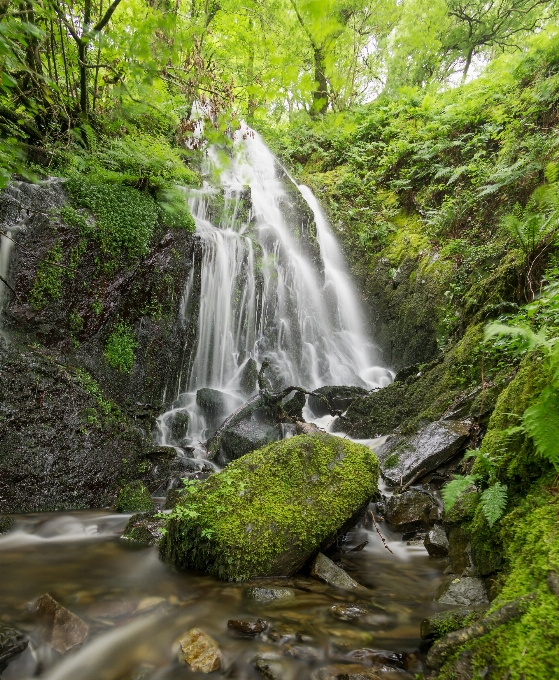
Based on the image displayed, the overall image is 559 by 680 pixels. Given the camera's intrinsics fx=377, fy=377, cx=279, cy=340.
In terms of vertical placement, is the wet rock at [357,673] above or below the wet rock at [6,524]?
below

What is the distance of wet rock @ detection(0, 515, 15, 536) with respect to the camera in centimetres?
403

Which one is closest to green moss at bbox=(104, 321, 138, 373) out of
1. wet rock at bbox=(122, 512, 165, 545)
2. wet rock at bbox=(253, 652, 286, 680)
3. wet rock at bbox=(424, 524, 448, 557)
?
wet rock at bbox=(122, 512, 165, 545)

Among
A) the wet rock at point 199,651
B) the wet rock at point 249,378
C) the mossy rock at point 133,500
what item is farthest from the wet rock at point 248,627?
the wet rock at point 249,378

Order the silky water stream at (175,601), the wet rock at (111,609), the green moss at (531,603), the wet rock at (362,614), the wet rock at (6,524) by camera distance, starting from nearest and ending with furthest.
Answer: the green moss at (531,603)
the silky water stream at (175,601)
the wet rock at (362,614)
the wet rock at (111,609)
the wet rock at (6,524)

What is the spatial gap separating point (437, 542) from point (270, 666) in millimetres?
2041

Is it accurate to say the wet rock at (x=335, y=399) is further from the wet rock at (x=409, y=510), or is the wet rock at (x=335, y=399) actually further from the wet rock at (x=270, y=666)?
the wet rock at (x=270, y=666)

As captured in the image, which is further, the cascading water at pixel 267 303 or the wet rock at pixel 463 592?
the cascading water at pixel 267 303

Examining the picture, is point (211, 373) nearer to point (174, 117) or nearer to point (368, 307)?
point (368, 307)

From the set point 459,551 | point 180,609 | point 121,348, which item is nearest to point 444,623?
point 459,551

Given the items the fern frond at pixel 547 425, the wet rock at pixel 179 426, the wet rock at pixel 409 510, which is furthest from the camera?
the wet rock at pixel 179 426

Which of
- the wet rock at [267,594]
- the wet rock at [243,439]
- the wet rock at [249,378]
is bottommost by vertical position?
the wet rock at [267,594]

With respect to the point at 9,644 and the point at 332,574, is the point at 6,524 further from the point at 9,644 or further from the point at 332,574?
the point at 332,574

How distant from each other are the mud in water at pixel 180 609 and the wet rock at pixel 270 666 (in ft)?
0.06

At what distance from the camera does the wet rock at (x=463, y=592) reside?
2.27 meters
